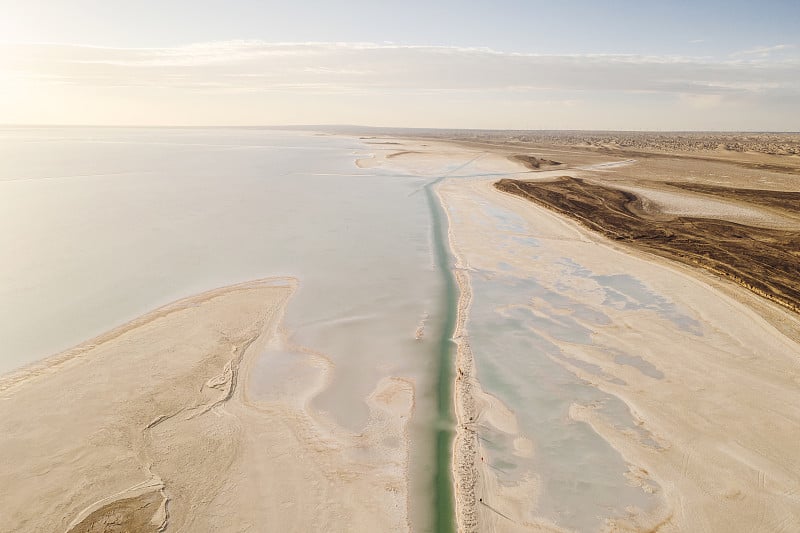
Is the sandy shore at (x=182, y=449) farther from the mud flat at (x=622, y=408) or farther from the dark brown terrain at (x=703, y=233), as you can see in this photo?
the dark brown terrain at (x=703, y=233)

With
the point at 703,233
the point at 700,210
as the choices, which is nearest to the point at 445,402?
the point at 703,233

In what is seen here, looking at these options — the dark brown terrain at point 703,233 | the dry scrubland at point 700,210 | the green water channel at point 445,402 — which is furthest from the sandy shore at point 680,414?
the dry scrubland at point 700,210

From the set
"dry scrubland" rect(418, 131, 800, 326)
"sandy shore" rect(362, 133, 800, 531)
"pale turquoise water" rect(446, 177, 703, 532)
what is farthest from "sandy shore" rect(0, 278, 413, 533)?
"dry scrubland" rect(418, 131, 800, 326)

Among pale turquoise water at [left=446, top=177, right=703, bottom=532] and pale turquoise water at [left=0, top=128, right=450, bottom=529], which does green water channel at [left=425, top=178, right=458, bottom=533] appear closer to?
pale turquoise water at [left=0, top=128, right=450, bottom=529]

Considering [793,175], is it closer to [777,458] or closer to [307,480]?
A: [777,458]

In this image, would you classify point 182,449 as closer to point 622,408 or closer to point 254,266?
point 622,408

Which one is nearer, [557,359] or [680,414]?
[680,414]
